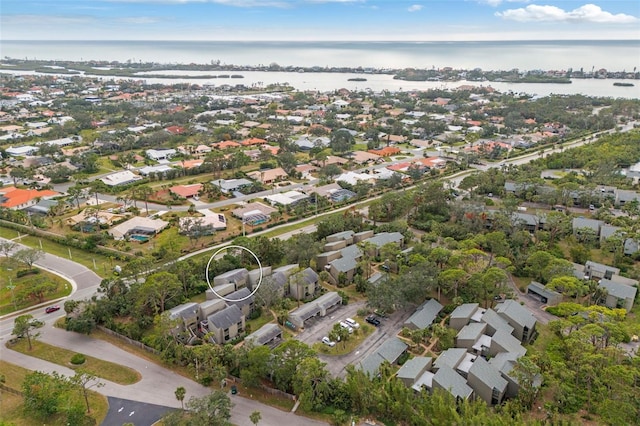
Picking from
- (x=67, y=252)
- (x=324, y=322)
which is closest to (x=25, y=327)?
(x=67, y=252)

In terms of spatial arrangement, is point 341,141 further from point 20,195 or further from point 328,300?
point 328,300

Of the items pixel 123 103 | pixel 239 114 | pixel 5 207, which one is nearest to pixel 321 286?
pixel 5 207

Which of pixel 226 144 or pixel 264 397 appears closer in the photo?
pixel 264 397

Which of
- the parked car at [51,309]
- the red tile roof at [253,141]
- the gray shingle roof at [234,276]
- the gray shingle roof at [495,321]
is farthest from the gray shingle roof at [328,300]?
the red tile roof at [253,141]

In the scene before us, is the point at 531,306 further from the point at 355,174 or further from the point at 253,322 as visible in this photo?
the point at 355,174

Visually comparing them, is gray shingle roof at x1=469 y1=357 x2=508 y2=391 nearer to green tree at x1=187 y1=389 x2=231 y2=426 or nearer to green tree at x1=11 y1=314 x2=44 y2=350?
green tree at x1=187 y1=389 x2=231 y2=426

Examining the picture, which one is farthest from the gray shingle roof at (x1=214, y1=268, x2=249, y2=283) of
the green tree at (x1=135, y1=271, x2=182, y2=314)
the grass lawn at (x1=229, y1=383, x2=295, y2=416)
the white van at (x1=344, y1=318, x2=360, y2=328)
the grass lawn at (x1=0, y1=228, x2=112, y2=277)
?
the grass lawn at (x1=0, y1=228, x2=112, y2=277)
